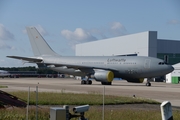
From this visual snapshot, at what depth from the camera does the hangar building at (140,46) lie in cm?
8325

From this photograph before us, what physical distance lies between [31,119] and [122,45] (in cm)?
8183

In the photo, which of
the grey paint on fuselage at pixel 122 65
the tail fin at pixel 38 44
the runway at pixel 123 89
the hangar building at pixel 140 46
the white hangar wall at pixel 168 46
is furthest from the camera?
the white hangar wall at pixel 168 46

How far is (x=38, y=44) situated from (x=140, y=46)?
33636 mm

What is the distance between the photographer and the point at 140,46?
84938 millimetres

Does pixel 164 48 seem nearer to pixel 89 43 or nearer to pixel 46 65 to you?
pixel 89 43

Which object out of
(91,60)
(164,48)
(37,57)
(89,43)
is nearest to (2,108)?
(91,60)

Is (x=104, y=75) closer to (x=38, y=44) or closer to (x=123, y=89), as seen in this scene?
(x=123, y=89)

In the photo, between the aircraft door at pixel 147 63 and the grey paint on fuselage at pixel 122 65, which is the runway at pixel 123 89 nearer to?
the grey paint on fuselage at pixel 122 65

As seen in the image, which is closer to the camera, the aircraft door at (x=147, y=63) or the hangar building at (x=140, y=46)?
the aircraft door at (x=147, y=63)

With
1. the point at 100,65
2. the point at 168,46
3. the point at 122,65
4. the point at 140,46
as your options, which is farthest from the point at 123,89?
the point at 168,46

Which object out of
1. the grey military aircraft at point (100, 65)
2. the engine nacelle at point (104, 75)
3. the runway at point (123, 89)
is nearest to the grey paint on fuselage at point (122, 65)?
the grey military aircraft at point (100, 65)

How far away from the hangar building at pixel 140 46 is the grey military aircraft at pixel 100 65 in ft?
103

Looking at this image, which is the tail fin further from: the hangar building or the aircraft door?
the hangar building

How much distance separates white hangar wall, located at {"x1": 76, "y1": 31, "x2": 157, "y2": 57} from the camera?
273ft
